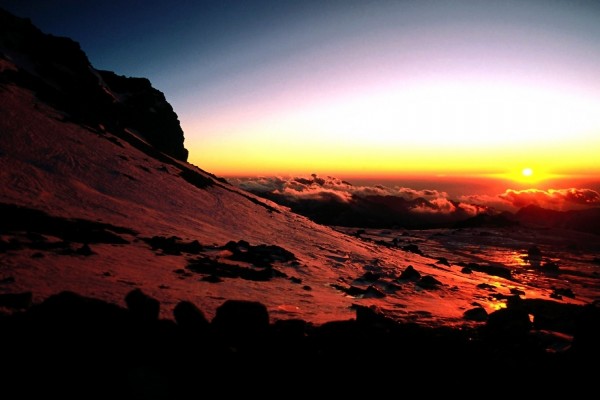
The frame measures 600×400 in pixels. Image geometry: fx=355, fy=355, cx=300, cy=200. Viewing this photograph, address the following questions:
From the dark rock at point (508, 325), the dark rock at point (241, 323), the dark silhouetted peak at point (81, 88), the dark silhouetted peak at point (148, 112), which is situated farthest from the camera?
the dark silhouetted peak at point (148, 112)

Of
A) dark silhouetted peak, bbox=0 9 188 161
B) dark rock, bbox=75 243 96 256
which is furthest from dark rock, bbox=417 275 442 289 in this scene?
dark silhouetted peak, bbox=0 9 188 161

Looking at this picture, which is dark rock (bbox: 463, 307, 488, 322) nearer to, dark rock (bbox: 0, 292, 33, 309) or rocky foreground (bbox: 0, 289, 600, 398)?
rocky foreground (bbox: 0, 289, 600, 398)

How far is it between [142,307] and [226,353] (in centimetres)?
390

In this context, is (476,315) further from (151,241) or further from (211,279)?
(151,241)

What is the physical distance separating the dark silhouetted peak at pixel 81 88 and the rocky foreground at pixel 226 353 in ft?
236

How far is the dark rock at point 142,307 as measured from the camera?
45.9 ft

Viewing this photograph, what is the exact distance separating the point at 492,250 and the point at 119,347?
165772mm

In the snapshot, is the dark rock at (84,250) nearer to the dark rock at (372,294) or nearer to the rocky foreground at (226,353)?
the rocky foreground at (226,353)

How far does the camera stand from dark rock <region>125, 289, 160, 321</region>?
14.0 m

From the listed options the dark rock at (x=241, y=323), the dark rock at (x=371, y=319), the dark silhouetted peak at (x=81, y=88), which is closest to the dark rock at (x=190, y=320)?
the dark rock at (x=241, y=323)

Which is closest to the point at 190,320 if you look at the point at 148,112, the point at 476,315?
the point at 476,315

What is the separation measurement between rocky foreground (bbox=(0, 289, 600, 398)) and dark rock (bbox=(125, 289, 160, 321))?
0.14 feet

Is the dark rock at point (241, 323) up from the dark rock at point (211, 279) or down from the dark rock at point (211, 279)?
up

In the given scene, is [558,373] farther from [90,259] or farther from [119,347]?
[90,259]
